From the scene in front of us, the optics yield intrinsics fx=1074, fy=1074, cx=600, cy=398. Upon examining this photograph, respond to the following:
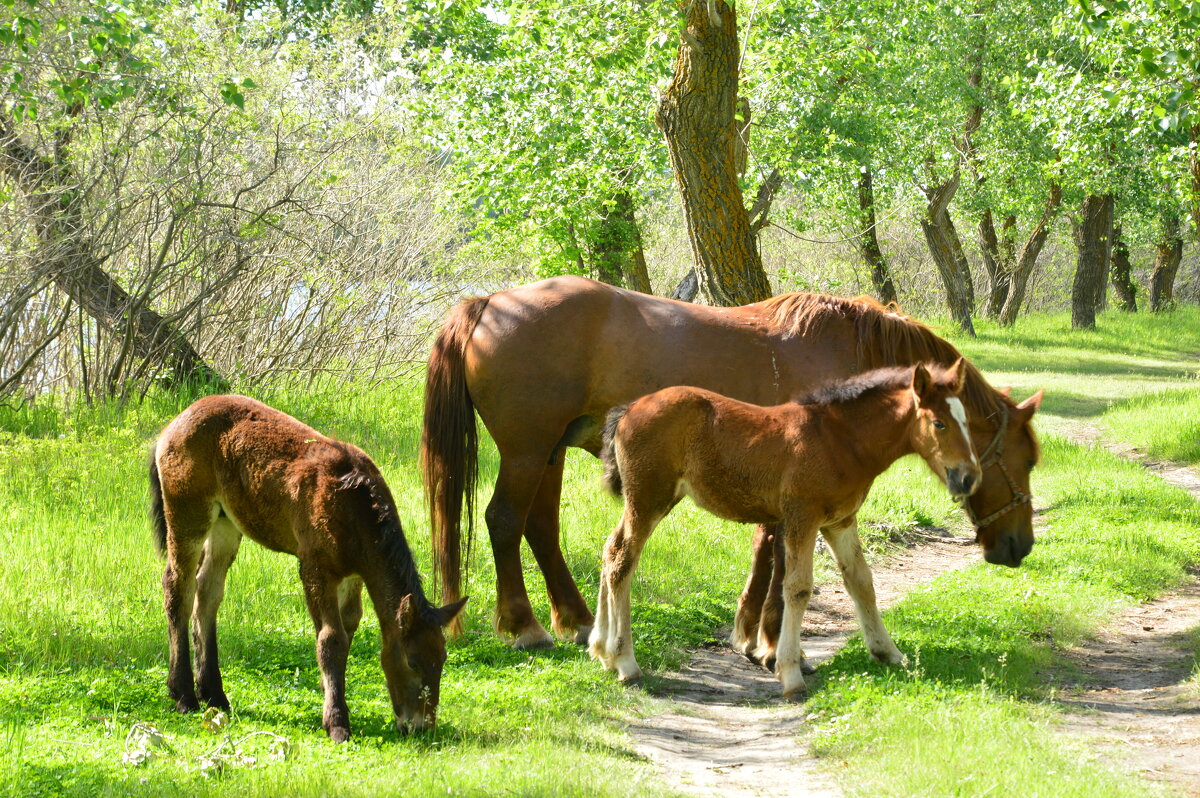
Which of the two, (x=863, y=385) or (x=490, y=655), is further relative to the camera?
(x=490, y=655)

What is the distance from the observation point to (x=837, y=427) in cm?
582

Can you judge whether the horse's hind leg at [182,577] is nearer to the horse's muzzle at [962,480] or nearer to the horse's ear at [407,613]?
the horse's ear at [407,613]

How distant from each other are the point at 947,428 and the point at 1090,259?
77.5ft

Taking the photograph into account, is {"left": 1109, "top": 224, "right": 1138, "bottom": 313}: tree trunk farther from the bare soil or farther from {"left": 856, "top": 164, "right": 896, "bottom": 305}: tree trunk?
the bare soil

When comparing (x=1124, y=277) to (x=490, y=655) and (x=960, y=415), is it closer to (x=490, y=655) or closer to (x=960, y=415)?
(x=960, y=415)

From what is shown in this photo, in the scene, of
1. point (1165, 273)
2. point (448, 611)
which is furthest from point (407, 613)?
point (1165, 273)

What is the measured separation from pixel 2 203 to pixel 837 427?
296 inches

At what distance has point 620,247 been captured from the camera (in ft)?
58.3

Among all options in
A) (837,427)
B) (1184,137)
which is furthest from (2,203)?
(1184,137)

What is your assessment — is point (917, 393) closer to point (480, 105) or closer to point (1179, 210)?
point (480, 105)

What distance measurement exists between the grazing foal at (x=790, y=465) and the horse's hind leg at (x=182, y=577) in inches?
86.0

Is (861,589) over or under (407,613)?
under

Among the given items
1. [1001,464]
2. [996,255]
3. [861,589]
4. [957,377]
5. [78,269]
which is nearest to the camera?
[957,377]

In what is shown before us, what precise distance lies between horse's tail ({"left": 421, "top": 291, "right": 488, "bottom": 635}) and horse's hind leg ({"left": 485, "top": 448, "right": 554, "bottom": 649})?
0.62 feet
